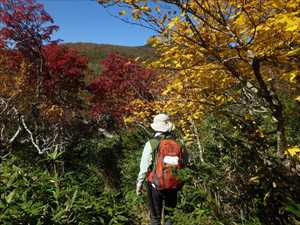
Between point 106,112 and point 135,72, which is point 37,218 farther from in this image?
point 106,112

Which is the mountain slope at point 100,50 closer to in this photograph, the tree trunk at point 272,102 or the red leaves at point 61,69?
the red leaves at point 61,69

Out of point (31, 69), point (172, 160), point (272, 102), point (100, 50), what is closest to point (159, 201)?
point (172, 160)

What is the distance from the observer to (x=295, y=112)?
26.6 ft

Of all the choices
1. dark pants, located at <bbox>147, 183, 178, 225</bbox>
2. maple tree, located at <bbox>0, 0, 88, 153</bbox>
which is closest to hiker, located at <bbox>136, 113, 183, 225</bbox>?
dark pants, located at <bbox>147, 183, 178, 225</bbox>

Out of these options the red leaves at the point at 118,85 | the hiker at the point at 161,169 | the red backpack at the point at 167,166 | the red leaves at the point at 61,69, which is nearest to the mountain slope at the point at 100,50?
the red leaves at the point at 118,85

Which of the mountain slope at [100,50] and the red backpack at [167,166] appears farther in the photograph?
the mountain slope at [100,50]

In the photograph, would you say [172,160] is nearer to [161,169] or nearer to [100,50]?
[161,169]

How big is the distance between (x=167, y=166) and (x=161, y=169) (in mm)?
69

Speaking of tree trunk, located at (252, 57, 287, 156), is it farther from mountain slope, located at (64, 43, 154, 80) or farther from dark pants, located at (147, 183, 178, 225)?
mountain slope, located at (64, 43, 154, 80)

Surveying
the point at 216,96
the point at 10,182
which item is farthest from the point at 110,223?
the point at 216,96

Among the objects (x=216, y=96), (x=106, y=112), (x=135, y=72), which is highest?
(x=135, y=72)

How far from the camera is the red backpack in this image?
Result: 478 centimetres

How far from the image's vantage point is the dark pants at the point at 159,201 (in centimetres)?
491

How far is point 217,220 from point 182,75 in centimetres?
269
